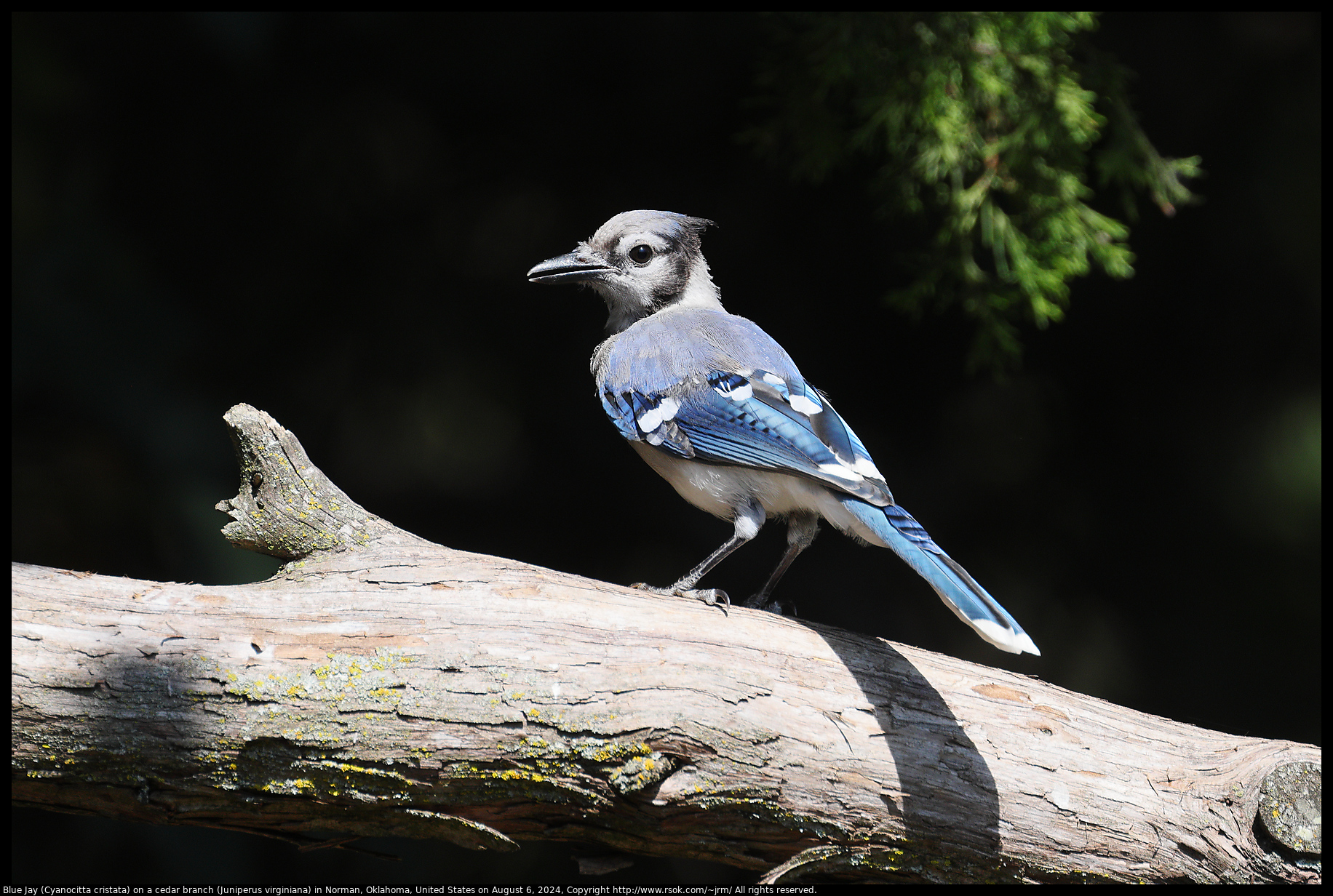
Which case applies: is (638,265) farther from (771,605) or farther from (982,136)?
(982,136)

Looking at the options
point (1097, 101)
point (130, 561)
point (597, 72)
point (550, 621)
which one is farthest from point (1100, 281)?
point (130, 561)

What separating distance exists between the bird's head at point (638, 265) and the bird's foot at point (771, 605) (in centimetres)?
87

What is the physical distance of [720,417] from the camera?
2.21 m

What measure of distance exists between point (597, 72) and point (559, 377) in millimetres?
1122

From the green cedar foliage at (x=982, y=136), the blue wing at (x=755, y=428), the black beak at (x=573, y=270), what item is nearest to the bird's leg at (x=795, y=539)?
the blue wing at (x=755, y=428)

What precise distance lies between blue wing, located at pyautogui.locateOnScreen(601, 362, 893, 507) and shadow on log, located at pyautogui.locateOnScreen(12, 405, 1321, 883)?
1.12 feet

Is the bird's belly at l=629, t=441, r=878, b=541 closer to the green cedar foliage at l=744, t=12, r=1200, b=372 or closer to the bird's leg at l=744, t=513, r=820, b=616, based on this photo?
the bird's leg at l=744, t=513, r=820, b=616

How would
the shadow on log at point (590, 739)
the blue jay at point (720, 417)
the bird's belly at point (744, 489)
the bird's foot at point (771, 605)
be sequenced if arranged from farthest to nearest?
the bird's foot at point (771, 605) < the bird's belly at point (744, 489) < the blue jay at point (720, 417) < the shadow on log at point (590, 739)

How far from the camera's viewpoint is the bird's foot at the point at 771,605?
2254 mm

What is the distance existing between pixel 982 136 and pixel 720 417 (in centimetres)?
146

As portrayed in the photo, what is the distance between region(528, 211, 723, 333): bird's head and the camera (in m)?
2.66

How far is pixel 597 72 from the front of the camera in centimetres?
348

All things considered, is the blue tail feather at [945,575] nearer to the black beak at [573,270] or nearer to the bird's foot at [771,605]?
the bird's foot at [771,605]

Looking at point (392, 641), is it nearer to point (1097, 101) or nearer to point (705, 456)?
point (705, 456)
